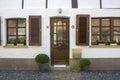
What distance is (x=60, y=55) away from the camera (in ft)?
58.1

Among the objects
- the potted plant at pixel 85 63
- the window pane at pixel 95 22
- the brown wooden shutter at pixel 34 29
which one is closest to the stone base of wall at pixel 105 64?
the potted plant at pixel 85 63

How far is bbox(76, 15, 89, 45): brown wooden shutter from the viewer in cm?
1734

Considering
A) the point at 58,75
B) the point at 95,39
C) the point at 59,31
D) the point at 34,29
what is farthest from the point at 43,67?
the point at 95,39

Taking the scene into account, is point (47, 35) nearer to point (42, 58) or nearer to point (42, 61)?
point (42, 58)

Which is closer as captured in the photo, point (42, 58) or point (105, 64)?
point (42, 58)

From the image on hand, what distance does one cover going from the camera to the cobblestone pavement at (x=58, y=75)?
48.5ft

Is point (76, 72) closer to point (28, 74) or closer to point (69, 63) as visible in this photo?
point (69, 63)

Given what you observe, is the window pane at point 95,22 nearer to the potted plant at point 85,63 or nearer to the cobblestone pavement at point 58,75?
the potted plant at point 85,63

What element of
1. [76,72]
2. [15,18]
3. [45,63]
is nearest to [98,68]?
[76,72]

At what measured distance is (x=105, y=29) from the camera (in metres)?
17.8

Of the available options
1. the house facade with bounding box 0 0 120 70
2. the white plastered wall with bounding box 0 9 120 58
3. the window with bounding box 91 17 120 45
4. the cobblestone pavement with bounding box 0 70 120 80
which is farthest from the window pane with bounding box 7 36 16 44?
the window with bounding box 91 17 120 45

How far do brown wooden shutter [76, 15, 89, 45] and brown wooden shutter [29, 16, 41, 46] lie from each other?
1.88 metres

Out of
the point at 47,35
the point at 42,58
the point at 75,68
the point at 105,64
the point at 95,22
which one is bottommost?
the point at 75,68

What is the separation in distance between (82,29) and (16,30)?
10.7ft
